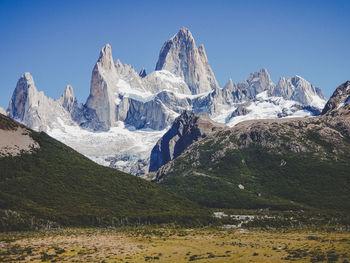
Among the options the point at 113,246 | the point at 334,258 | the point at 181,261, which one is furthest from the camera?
the point at 113,246

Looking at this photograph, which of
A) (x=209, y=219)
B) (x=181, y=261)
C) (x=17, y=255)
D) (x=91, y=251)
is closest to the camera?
(x=181, y=261)

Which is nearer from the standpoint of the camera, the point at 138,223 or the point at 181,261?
the point at 181,261

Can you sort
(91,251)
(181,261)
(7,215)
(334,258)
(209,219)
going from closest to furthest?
1. (334,258)
2. (181,261)
3. (91,251)
4. (7,215)
5. (209,219)

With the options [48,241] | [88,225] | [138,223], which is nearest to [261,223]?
[138,223]

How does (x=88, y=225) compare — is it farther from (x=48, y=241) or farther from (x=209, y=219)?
(x=48, y=241)

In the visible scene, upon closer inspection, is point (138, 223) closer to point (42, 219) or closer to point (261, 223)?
point (42, 219)

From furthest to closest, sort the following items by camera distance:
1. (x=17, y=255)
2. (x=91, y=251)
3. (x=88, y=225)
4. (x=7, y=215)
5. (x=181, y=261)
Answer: (x=88, y=225)
(x=7, y=215)
(x=91, y=251)
(x=17, y=255)
(x=181, y=261)

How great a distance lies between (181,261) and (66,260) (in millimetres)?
21443

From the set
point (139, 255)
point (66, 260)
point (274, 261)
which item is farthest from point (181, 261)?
point (66, 260)

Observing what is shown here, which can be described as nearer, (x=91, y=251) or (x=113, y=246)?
(x=91, y=251)

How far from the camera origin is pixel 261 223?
18362 centimetres

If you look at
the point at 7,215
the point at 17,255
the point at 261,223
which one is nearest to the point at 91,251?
the point at 17,255

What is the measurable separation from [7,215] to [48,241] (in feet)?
208

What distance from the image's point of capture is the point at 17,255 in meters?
78.8
